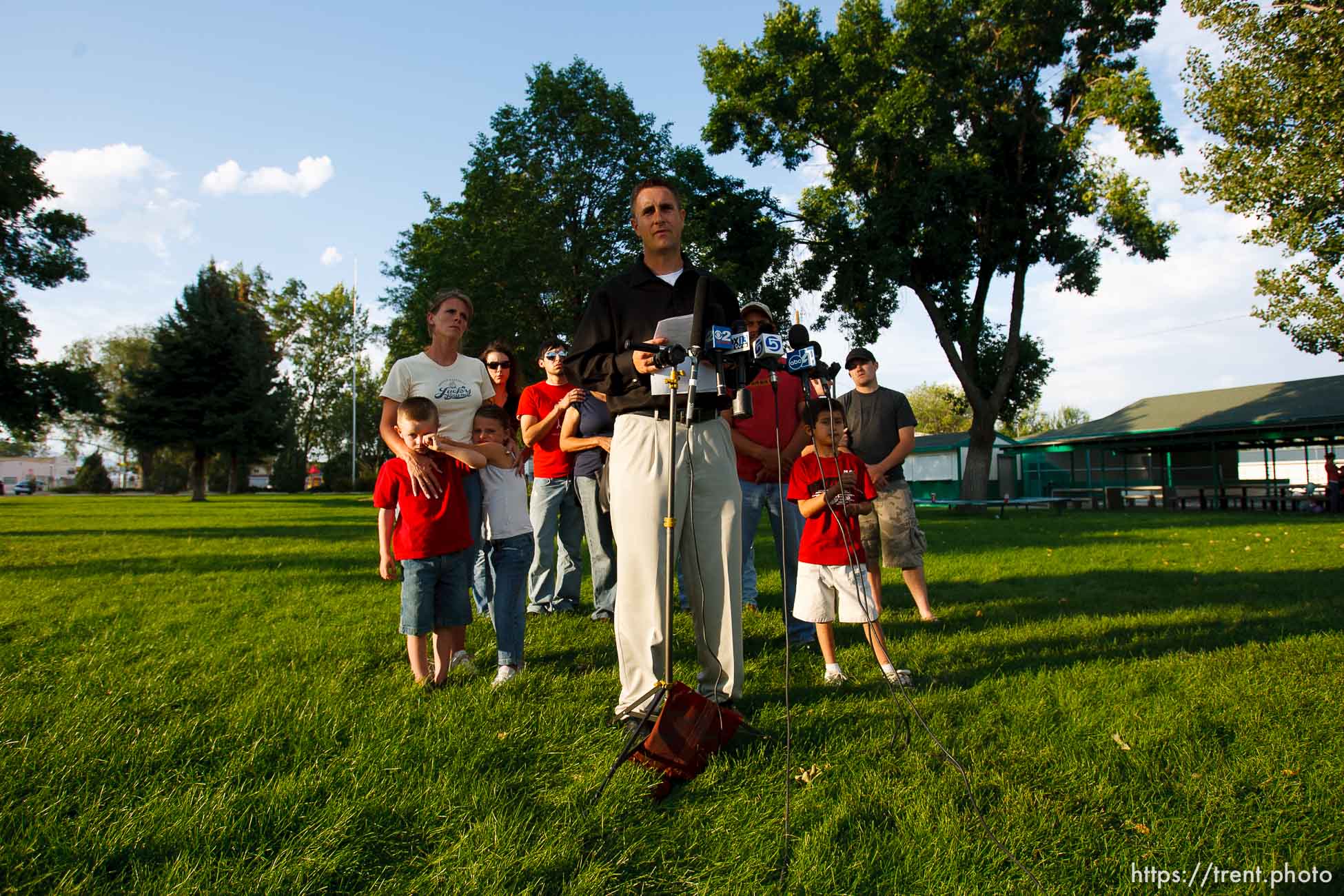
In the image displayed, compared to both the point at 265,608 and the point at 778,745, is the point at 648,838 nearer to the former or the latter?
the point at 778,745

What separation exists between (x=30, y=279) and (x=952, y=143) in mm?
27492

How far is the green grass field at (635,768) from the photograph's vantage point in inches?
86.6

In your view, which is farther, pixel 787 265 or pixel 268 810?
pixel 787 265

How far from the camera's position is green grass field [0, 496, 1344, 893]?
2199mm

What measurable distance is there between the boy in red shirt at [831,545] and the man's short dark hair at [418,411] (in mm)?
1963

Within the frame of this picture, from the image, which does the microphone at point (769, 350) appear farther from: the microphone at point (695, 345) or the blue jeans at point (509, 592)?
the blue jeans at point (509, 592)

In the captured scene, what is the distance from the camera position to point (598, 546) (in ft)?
19.5

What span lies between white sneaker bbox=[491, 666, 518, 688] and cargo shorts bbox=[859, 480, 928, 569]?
2738mm

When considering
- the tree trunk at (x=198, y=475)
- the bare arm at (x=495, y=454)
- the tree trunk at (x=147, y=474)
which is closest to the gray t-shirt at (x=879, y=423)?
the bare arm at (x=495, y=454)

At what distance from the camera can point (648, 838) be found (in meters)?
2.40

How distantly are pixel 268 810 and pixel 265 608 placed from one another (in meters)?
4.44

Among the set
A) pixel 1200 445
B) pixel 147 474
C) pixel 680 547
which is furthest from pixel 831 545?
pixel 147 474

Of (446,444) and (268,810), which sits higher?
(446,444)

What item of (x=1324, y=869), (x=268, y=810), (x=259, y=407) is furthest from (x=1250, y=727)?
(x=259, y=407)
